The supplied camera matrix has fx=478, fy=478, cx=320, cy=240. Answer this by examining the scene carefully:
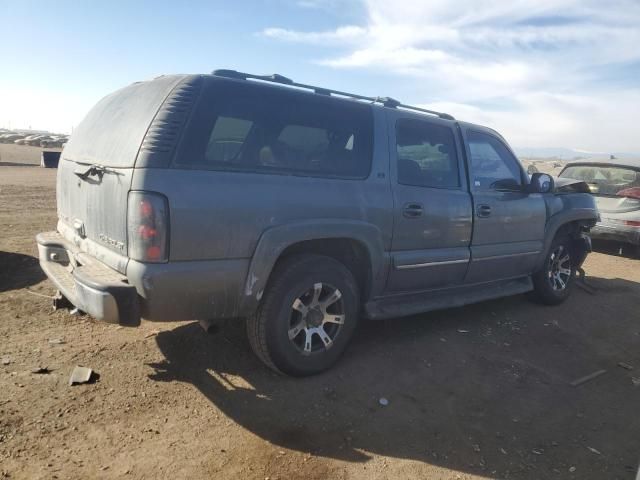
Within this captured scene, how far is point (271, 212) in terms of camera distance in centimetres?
306

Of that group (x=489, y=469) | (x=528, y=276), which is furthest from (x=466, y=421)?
(x=528, y=276)

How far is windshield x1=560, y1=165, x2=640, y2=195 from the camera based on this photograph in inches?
350

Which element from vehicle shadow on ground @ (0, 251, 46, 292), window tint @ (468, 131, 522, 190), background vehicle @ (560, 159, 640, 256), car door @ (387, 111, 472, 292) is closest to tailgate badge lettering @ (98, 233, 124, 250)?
car door @ (387, 111, 472, 292)

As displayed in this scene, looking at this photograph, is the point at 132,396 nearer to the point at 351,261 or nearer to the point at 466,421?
the point at 351,261

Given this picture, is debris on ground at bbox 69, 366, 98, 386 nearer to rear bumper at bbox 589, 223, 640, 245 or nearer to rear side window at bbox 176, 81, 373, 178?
rear side window at bbox 176, 81, 373, 178

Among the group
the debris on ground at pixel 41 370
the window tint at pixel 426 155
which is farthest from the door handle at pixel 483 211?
the debris on ground at pixel 41 370

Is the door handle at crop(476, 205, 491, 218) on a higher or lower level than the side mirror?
lower

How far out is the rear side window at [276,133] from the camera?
2910 mm

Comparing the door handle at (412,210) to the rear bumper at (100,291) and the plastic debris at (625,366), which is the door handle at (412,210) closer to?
the rear bumper at (100,291)

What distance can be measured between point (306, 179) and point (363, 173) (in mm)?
557

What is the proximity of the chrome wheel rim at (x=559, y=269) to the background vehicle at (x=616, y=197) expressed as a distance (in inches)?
147

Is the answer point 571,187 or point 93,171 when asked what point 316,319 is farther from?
point 571,187

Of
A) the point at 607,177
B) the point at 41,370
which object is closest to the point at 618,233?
the point at 607,177

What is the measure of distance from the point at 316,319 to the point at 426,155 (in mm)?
1780
